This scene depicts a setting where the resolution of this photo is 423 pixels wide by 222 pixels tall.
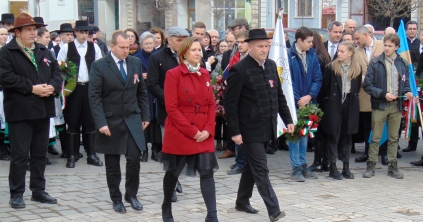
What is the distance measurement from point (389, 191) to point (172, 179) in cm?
317

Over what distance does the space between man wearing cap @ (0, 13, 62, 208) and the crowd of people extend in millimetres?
12

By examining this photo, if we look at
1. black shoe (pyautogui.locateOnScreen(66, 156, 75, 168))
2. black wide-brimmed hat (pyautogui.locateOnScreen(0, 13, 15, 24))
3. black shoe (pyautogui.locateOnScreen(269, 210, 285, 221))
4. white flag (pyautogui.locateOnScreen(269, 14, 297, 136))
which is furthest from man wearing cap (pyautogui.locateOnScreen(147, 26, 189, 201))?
black wide-brimmed hat (pyautogui.locateOnScreen(0, 13, 15, 24))

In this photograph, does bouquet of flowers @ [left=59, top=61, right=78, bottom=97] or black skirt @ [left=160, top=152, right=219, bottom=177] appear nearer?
black skirt @ [left=160, top=152, right=219, bottom=177]

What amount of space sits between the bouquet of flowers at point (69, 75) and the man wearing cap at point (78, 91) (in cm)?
14

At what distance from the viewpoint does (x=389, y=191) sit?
830 centimetres

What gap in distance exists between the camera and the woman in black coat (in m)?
9.09

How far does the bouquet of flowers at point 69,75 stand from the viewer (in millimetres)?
9555

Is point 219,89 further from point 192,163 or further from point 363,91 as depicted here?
point 192,163

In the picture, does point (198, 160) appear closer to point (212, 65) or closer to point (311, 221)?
point (311, 221)

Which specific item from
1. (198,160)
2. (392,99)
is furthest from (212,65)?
(198,160)

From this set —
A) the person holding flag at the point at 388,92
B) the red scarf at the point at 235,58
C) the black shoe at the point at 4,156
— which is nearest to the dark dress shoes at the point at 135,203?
the red scarf at the point at 235,58

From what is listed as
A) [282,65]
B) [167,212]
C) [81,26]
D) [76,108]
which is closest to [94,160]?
[76,108]

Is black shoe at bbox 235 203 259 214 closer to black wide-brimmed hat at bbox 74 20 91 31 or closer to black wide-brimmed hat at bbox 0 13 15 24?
black wide-brimmed hat at bbox 74 20 91 31

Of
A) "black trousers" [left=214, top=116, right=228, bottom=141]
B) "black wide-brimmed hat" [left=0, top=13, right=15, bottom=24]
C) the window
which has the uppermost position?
the window
